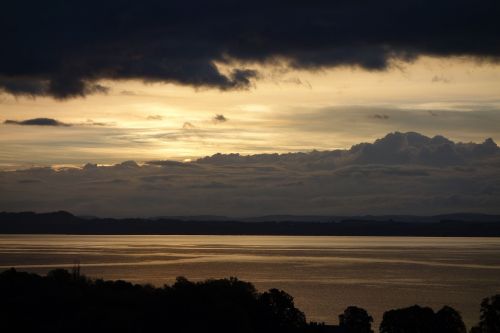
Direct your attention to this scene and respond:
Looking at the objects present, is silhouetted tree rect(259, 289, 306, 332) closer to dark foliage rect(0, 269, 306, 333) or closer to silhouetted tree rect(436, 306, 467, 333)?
dark foliage rect(0, 269, 306, 333)

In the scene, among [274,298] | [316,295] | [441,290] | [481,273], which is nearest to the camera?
[274,298]

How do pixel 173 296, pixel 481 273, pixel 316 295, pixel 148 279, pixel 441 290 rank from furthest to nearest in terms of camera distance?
1. pixel 481 273
2. pixel 148 279
3. pixel 441 290
4. pixel 316 295
5. pixel 173 296

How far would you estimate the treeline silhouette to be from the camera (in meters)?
51.3

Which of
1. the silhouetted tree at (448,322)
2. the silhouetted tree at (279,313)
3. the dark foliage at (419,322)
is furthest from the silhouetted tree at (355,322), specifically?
the silhouetted tree at (448,322)

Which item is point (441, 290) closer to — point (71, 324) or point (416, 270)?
point (416, 270)

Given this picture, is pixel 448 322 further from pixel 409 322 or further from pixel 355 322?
pixel 355 322

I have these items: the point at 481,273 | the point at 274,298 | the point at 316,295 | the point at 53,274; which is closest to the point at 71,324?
the point at 274,298

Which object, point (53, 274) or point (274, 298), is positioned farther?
point (53, 274)

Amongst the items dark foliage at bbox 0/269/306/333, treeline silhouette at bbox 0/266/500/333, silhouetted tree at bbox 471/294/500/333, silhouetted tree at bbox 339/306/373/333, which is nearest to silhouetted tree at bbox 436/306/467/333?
treeline silhouette at bbox 0/266/500/333

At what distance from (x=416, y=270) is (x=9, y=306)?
131406 millimetres

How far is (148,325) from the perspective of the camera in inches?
2110

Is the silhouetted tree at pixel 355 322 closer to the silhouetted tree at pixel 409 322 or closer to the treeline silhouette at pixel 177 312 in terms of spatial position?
the treeline silhouette at pixel 177 312

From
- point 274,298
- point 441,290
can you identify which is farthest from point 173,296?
point 441,290

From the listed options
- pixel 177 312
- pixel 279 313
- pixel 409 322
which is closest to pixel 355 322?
pixel 409 322
